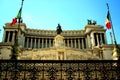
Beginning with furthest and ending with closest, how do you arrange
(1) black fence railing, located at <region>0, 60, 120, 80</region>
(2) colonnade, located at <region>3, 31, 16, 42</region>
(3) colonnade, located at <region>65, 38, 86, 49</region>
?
(3) colonnade, located at <region>65, 38, 86, 49</region>
(2) colonnade, located at <region>3, 31, 16, 42</region>
(1) black fence railing, located at <region>0, 60, 120, 80</region>

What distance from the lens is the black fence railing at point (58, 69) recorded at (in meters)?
14.2

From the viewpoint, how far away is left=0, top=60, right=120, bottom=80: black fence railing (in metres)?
14.2

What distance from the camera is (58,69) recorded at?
47.9 feet

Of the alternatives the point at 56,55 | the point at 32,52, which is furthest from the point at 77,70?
the point at 32,52

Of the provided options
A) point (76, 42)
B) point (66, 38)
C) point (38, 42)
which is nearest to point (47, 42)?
point (38, 42)

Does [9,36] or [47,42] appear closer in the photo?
[9,36]

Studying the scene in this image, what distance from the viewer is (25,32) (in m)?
77.1

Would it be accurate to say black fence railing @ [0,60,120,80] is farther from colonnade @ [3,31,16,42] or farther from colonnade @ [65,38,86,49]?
colonnade @ [65,38,86,49]

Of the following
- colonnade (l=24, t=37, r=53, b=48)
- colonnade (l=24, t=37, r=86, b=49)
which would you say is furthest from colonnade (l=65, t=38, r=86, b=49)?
colonnade (l=24, t=37, r=53, b=48)

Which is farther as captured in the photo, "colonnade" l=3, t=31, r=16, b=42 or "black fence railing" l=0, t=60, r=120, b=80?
"colonnade" l=3, t=31, r=16, b=42

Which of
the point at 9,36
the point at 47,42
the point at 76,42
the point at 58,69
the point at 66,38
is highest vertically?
the point at 66,38

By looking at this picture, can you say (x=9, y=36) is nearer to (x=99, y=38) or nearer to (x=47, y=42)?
A: (x=47, y=42)

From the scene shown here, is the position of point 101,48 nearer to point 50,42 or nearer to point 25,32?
point 50,42

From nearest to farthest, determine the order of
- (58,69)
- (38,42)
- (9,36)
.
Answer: (58,69), (9,36), (38,42)
